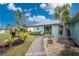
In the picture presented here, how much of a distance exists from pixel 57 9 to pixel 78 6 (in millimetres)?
439

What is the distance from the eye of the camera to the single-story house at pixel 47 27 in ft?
20.6

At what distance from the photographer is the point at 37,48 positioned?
249 inches

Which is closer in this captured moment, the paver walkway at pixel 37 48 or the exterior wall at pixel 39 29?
the paver walkway at pixel 37 48

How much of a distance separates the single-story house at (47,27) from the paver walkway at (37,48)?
0.57 feet

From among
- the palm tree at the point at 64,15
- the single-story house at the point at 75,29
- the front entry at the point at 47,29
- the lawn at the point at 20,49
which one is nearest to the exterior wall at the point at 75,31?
the single-story house at the point at 75,29

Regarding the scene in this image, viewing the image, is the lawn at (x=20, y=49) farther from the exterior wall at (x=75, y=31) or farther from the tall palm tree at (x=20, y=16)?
the exterior wall at (x=75, y=31)

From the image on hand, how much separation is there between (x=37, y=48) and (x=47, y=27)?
0.49 meters

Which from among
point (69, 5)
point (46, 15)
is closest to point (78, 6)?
point (69, 5)

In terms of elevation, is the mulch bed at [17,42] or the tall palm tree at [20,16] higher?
the tall palm tree at [20,16]

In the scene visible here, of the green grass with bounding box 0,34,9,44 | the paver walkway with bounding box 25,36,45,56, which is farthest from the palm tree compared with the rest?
the green grass with bounding box 0,34,9,44

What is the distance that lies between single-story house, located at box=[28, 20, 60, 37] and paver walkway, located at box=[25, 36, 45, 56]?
0.57 feet

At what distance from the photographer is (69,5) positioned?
618cm

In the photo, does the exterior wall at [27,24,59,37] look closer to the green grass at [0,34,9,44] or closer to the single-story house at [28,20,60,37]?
the single-story house at [28,20,60,37]

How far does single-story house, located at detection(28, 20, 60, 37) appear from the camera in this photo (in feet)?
20.6
